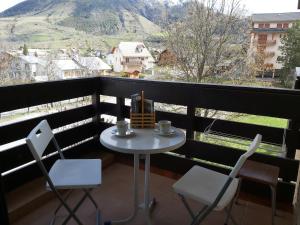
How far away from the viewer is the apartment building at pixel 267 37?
17.1ft

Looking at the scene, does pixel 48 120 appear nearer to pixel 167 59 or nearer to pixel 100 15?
pixel 100 15

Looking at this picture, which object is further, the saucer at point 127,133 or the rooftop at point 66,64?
the rooftop at point 66,64

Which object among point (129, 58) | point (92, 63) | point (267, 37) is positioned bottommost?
point (92, 63)

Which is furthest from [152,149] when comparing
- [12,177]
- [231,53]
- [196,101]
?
[231,53]

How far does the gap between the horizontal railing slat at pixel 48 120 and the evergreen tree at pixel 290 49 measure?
14.2 ft

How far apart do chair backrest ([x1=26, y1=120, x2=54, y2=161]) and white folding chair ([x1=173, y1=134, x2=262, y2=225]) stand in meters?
0.85

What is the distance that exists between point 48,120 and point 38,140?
83 centimetres

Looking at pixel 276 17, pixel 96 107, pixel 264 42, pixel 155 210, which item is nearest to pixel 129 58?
pixel 96 107

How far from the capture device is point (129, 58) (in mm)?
5109

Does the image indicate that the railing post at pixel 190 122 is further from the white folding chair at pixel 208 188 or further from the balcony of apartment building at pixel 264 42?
the balcony of apartment building at pixel 264 42

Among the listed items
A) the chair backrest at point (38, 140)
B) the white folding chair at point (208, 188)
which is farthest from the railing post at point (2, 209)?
the white folding chair at point (208, 188)

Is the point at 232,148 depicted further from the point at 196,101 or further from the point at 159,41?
the point at 159,41

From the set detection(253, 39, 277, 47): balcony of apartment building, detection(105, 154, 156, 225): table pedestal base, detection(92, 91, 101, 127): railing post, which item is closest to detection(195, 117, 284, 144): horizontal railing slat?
detection(105, 154, 156, 225): table pedestal base

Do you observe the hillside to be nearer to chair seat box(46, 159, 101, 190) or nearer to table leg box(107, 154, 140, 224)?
chair seat box(46, 159, 101, 190)
